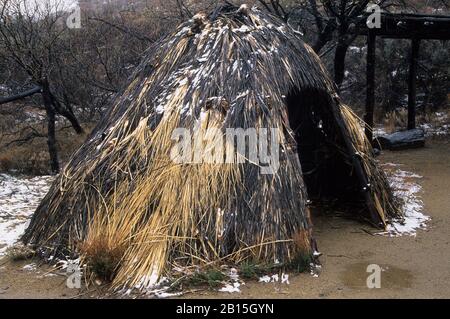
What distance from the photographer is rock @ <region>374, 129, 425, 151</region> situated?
11.9m

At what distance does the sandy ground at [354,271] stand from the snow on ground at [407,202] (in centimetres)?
13

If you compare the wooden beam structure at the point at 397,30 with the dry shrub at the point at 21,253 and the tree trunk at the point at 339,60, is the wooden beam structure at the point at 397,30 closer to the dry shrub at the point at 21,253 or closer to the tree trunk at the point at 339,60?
the tree trunk at the point at 339,60

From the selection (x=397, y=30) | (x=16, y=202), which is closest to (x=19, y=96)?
(x=16, y=202)

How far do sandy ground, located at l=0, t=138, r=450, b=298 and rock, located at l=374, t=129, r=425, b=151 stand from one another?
4.74m

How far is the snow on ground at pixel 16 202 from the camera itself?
6578mm

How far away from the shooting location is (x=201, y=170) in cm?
536

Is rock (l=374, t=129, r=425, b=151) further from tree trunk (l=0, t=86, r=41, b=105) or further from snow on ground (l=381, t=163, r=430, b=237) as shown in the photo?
tree trunk (l=0, t=86, r=41, b=105)

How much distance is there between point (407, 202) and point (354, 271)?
2.60 meters

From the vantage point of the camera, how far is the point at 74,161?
20.1 feet

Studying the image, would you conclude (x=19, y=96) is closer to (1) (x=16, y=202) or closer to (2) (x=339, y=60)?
(1) (x=16, y=202)

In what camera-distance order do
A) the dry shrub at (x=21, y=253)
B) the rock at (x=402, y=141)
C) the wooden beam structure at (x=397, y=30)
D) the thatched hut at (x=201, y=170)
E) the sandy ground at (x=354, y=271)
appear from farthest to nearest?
the rock at (x=402, y=141) < the wooden beam structure at (x=397, y=30) < the dry shrub at (x=21, y=253) < the thatched hut at (x=201, y=170) < the sandy ground at (x=354, y=271)

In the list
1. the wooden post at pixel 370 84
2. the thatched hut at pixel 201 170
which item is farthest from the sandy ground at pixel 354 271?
the wooden post at pixel 370 84

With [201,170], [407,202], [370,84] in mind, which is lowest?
[407,202]

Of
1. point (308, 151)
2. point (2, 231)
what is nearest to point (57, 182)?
point (2, 231)
